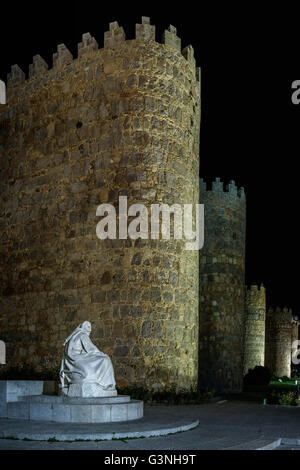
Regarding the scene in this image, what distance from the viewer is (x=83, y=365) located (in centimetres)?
862

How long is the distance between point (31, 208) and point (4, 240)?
1.41 meters

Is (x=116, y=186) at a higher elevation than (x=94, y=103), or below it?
below

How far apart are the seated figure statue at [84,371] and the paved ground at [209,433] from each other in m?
0.80

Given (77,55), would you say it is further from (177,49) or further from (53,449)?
(53,449)

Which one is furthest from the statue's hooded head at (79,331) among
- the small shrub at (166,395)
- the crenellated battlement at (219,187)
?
the crenellated battlement at (219,187)

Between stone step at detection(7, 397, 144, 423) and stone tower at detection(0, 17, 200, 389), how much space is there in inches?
139

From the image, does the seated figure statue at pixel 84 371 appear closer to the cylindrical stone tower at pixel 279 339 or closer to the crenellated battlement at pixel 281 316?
the cylindrical stone tower at pixel 279 339

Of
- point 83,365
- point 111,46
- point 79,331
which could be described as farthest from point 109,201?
point 83,365

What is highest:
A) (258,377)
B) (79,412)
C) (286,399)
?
(79,412)

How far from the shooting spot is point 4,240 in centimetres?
1535

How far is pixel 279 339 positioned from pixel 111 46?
26.6 m

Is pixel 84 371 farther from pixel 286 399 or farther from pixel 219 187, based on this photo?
pixel 219 187

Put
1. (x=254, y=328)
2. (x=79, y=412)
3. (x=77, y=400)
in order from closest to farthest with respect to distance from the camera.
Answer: (x=79, y=412), (x=77, y=400), (x=254, y=328)

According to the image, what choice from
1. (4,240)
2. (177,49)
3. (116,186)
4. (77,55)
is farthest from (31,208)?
(177,49)
